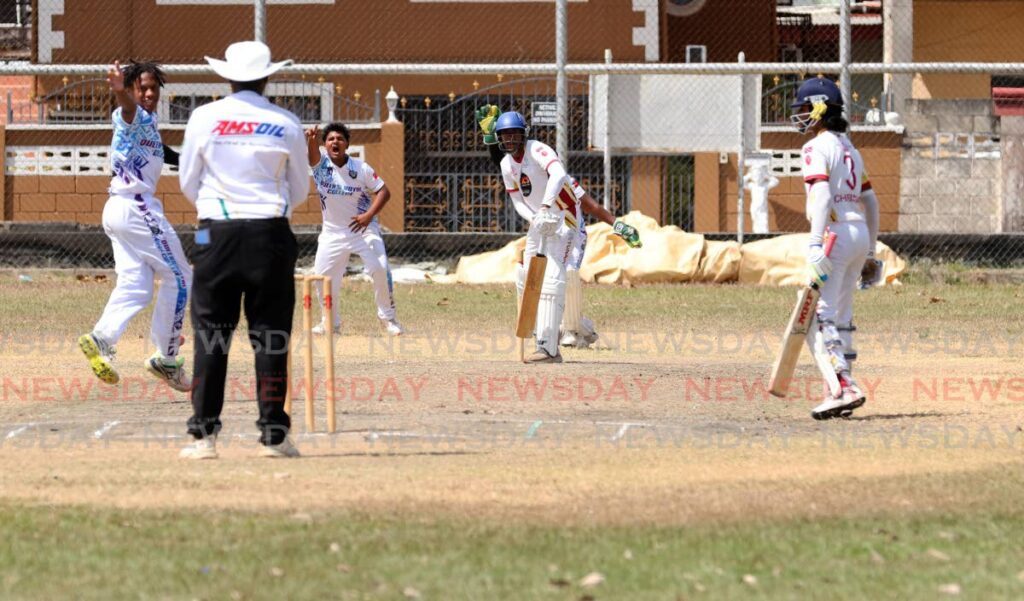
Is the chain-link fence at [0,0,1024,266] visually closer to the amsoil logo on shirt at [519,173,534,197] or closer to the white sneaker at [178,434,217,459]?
the amsoil logo on shirt at [519,173,534,197]

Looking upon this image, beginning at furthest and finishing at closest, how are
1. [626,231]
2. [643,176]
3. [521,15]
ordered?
[521,15]
[643,176]
[626,231]

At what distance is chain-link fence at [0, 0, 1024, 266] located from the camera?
21.7 metres

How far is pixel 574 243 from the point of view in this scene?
48.2 ft

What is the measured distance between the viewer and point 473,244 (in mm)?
21688

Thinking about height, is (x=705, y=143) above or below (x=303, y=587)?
above

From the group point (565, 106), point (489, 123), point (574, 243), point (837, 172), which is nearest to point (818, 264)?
point (837, 172)

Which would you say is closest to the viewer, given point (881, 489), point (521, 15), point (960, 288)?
point (881, 489)

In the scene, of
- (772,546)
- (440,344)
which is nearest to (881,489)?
(772,546)

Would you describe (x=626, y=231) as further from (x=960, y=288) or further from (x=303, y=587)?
(x=303, y=587)

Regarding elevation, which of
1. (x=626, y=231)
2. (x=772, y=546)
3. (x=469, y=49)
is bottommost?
(x=772, y=546)

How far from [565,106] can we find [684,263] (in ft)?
7.85

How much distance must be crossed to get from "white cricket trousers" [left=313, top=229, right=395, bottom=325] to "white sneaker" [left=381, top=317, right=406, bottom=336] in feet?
0.14

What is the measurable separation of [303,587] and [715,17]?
88.9 ft

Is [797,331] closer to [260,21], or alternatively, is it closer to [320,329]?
[320,329]
